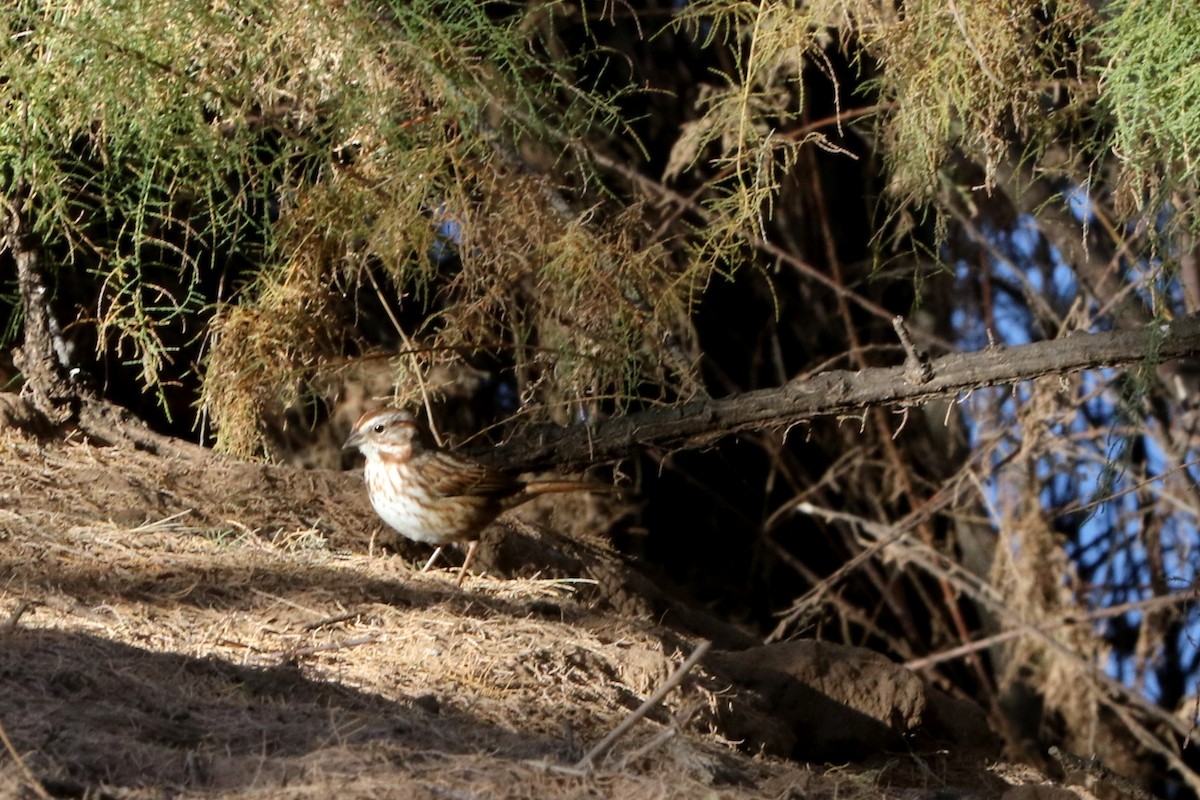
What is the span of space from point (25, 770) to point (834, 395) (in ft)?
10.6

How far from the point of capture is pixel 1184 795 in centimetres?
1042

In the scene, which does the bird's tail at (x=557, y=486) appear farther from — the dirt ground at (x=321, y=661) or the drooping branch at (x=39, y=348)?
the drooping branch at (x=39, y=348)

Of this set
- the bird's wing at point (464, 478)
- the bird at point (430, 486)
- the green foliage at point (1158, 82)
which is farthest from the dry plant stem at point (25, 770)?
the green foliage at point (1158, 82)

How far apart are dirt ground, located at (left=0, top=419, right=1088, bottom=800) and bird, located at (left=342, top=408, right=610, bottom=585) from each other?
0.18 meters

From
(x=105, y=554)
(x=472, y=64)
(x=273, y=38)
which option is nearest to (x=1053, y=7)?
(x=472, y=64)

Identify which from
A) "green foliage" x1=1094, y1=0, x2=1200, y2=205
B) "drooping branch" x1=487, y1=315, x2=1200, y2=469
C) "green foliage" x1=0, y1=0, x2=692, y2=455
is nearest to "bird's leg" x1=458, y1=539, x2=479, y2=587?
"drooping branch" x1=487, y1=315, x2=1200, y2=469

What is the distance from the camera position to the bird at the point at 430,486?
18.4 feet

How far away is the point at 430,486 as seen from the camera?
561 cm

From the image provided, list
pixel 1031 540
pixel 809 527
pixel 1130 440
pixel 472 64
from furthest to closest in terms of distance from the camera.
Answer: pixel 809 527 → pixel 1031 540 → pixel 472 64 → pixel 1130 440

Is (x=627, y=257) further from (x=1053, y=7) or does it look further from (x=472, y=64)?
(x=1053, y=7)

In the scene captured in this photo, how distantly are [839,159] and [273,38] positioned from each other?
522 centimetres

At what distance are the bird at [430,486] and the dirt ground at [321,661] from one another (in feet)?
0.60

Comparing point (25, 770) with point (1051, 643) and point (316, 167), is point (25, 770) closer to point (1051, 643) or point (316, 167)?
point (316, 167)

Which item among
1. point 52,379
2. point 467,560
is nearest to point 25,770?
point 467,560
